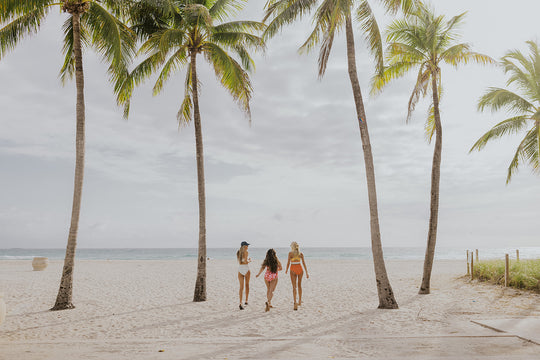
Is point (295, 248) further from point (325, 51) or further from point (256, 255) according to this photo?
point (256, 255)

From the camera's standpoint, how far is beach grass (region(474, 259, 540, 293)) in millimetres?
12773

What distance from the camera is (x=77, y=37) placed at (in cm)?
1079

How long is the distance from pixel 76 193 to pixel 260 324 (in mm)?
6111

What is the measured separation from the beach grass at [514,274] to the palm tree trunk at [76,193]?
13.9 metres

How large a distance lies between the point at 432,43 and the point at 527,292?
862 cm

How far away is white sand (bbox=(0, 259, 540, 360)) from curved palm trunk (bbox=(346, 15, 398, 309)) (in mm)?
553

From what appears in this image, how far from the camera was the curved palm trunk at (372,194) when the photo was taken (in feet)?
34.6

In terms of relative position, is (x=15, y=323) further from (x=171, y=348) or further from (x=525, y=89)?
(x=525, y=89)

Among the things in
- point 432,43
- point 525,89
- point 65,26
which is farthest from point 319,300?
point 525,89

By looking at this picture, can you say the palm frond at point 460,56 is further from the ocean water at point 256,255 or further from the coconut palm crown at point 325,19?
the ocean water at point 256,255

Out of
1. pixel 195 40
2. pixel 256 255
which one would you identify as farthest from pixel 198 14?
pixel 256 255

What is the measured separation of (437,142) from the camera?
525 inches

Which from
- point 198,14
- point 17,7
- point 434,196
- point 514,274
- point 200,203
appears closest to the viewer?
point 17,7

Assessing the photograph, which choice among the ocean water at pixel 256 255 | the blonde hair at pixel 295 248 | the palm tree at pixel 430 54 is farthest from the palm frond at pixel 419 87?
the ocean water at pixel 256 255
